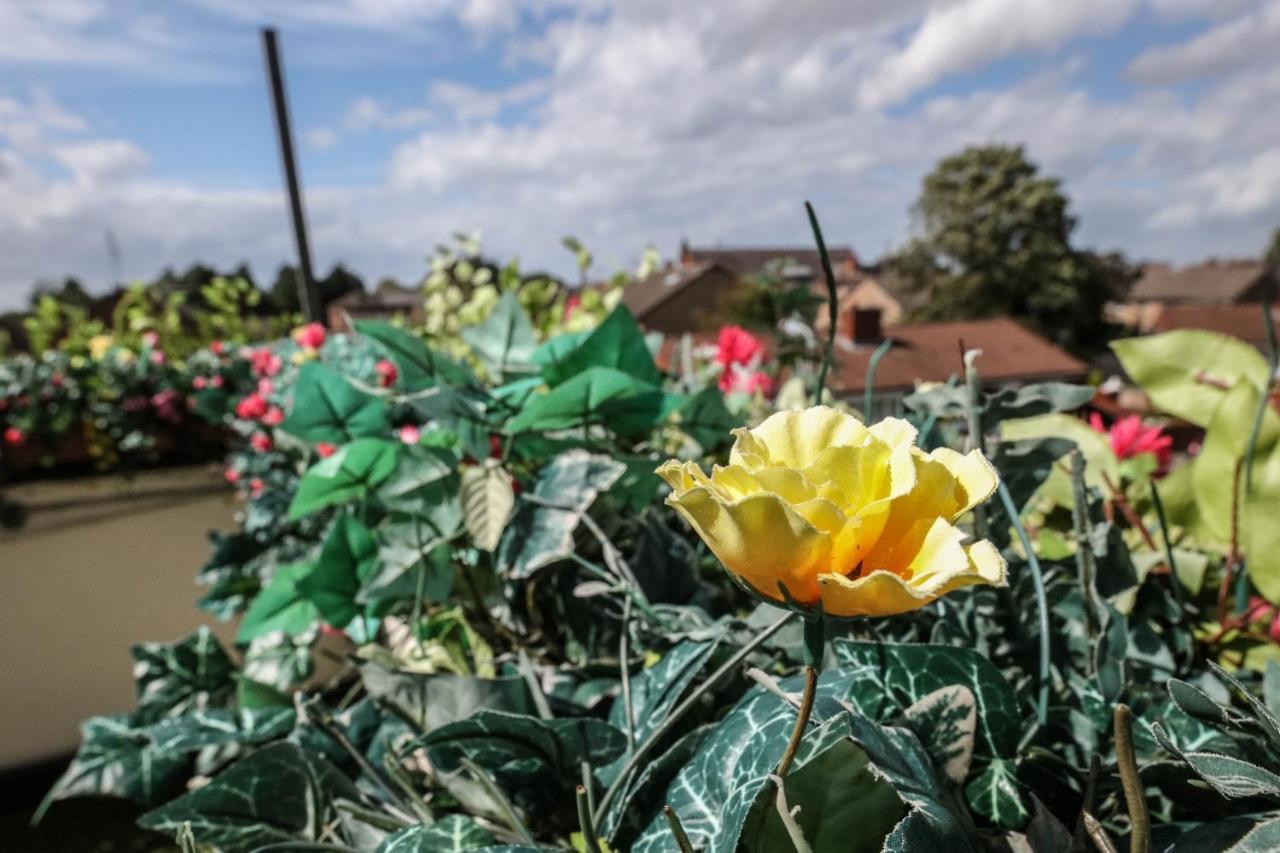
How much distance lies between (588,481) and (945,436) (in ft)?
0.66

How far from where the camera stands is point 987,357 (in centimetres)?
1169

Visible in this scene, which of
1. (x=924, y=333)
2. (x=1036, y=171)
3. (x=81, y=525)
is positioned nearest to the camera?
(x=81, y=525)

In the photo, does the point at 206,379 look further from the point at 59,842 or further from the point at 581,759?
the point at 581,759

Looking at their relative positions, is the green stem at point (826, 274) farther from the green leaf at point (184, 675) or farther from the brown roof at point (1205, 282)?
the brown roof at point (1205, 282)

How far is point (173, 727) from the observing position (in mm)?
574

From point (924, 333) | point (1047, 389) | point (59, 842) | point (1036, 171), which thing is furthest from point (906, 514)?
point (1036, 171)

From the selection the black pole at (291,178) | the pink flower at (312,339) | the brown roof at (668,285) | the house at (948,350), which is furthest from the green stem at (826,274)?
the brown roof at (668,285)

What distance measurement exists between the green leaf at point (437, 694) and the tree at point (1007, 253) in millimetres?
16834

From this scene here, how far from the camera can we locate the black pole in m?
1.61

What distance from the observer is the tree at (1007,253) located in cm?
1548

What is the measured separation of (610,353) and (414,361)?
126 millimetres

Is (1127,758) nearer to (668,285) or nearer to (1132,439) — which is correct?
(1132,439)

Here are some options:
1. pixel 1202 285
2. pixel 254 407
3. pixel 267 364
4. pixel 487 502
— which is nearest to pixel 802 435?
pixel 487 502

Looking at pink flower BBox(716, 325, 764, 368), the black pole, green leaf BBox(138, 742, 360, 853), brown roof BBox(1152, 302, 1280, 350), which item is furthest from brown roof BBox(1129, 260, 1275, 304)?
green leaf BBox(138, 742, 360, 853)
